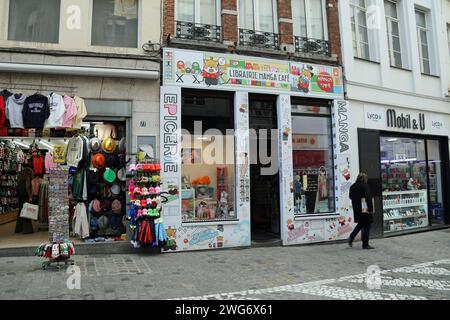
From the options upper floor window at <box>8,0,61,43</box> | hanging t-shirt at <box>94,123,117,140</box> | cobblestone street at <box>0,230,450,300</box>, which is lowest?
cobblestone street at <box>0,230,450,300</box>

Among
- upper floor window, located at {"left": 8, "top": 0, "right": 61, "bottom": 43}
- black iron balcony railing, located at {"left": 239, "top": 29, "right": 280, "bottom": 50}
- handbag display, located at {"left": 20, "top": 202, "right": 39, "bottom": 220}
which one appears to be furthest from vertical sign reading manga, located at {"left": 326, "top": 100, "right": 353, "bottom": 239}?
handbag display, located at {"left": 20, "top": 202, "right": 39, "bottom": 220}

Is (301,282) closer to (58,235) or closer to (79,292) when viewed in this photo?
(79,292)

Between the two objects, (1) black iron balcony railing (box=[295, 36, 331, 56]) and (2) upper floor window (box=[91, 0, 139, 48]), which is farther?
(1) black iron balcony railing (box=[295, 36, 331, 56])

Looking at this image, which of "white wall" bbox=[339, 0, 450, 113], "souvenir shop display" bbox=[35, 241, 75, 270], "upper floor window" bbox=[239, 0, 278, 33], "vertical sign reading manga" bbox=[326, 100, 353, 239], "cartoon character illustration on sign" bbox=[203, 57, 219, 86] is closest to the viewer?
"souvenir shop display" bbox=[35, 241, 75, 270]

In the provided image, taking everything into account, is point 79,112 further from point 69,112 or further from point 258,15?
point 258,15

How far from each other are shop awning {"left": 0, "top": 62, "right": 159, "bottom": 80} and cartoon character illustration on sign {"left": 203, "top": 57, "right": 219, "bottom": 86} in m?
1.22

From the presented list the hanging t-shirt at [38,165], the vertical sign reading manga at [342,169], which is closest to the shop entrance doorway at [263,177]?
the vertical sign reading manga at [342,169]

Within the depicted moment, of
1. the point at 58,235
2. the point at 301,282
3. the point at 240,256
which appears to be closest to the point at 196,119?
the point at 240,256

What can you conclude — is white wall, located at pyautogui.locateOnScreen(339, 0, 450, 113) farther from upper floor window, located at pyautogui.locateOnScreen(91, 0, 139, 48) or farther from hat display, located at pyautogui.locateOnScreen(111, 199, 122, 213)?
hat display, located at pyautogui.locateOnScreen(111, 199, 122, 213)

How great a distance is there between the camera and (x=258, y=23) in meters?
10.5

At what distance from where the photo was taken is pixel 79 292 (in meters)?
5.51

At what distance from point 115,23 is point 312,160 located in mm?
6212

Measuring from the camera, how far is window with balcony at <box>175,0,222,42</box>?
31.4 feet

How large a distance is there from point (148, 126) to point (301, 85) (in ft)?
14.2
